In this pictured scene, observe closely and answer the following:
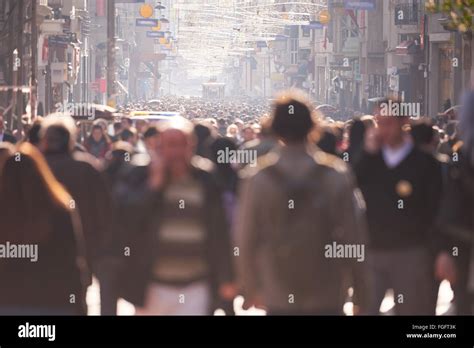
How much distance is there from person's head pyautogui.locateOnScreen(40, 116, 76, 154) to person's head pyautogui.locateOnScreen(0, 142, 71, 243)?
1.57 meters

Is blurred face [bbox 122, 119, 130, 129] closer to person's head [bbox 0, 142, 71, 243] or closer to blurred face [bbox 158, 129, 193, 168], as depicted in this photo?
person's head [bbox 0, 142, 71, 243]

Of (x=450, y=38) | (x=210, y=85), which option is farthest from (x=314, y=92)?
(x=450, y=38)

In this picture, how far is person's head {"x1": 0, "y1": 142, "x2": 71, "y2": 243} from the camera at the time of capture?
929cm

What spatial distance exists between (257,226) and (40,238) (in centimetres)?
150

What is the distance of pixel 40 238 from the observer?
9.42 metres

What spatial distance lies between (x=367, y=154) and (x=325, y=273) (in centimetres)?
288

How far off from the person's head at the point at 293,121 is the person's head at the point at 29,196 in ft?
4.63

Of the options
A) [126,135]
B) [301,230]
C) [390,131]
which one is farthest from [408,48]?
[301,230]

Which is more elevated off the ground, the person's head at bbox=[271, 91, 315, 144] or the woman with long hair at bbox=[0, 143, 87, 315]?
the person's head at bbox=[271, 91, 315, 144]

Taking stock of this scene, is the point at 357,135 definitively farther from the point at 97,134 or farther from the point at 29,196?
the point at 29,196

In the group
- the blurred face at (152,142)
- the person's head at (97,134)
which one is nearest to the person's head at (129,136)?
the person's head at (97,134)

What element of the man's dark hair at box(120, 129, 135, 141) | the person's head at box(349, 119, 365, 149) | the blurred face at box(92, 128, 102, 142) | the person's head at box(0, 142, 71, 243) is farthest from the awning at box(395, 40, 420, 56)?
the person's head at box(0, 142, 71, 243)

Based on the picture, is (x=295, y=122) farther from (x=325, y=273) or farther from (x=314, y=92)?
(x=314, y=92)

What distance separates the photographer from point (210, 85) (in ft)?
591
